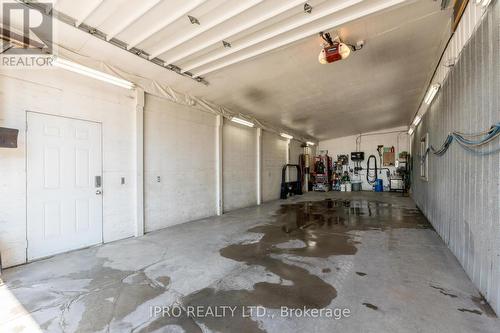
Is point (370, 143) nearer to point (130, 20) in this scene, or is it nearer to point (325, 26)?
point (325, 26)

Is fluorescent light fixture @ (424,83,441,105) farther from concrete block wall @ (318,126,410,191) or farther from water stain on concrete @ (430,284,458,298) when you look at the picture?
concrete block wall @ (318,126,410,191)

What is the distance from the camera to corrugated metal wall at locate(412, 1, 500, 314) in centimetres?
225

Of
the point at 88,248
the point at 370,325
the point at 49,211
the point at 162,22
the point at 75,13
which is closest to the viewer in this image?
the point at 370,325

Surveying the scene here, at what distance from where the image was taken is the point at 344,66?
5.16 m

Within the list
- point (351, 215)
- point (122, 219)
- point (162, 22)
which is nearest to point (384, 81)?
point (351, 215)

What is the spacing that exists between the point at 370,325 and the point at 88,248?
432cm

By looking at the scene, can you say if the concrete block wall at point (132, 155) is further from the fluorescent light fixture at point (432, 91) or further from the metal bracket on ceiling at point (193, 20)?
the fluorescent light fixture at point (432, 91)

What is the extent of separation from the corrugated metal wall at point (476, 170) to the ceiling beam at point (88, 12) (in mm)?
4243

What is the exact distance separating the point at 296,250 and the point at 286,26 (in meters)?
3.44

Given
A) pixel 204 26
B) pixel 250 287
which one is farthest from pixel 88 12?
pixel 250 287

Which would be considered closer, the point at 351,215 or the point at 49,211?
the point at 49,211

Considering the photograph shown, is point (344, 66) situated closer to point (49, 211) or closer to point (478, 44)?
point (478, 44)

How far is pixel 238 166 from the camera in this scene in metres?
7.99

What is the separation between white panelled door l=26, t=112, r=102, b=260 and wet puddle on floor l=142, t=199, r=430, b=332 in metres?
2.50
